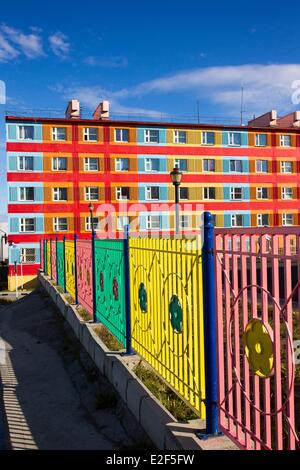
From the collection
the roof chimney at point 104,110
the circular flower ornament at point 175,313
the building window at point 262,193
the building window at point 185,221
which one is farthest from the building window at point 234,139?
the circular flower ornament at point 175,313

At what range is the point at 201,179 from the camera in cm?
4144

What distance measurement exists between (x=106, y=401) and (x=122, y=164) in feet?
115

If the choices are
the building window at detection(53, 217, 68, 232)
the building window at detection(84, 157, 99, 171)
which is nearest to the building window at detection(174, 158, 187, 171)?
the building window at detection(84, 157, 99, 171)

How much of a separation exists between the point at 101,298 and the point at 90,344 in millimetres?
945

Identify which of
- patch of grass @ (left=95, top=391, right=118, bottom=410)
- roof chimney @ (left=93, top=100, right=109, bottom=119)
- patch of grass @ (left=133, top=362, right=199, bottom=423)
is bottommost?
patch of grass @ (left=95, top=391, right=118, bottom=410)

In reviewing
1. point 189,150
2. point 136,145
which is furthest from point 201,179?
point 136,145

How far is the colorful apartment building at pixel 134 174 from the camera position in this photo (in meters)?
37.2

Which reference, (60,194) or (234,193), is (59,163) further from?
(234,193)

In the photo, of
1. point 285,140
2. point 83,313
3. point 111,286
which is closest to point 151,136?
point 285,140

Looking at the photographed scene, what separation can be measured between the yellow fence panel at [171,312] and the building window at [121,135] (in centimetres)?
3463

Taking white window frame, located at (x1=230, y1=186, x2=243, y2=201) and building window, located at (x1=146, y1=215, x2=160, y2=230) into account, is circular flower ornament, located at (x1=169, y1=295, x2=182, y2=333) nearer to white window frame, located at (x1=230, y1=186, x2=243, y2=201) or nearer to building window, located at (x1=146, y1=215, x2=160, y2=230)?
building window, located at (x1=146, y1=215, x2=160, y2=230)

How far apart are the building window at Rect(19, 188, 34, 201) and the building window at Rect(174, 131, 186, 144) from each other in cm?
1372

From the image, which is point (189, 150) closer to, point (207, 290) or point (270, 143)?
point (270, 143)

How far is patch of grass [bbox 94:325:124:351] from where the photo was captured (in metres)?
6.61
